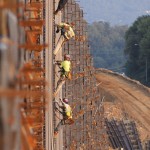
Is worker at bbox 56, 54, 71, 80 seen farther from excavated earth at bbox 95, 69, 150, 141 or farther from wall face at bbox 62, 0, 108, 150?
excavated earth at bbox 95, 69, 150, 141

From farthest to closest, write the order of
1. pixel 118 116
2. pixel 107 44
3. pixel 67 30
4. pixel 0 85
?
pixel 107 44 → pixel 118 116 → pixel 67 30 → pixel 0 85

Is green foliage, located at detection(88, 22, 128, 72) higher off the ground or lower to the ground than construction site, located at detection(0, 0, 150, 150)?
lower

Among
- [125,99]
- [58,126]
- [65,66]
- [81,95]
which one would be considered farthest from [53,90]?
[125,99]

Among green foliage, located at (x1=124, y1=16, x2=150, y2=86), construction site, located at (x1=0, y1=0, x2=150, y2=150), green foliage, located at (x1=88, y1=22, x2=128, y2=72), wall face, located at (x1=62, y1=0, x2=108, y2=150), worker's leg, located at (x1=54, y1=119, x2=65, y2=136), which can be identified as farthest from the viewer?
green foliage, located at (x1=88, y1=22, x2=128, y2=72)

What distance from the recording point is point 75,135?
2898 centimetres

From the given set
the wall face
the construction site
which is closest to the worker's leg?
the construction site

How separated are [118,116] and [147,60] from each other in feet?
76.6

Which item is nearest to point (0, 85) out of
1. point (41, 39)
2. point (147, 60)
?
point (41, 39)

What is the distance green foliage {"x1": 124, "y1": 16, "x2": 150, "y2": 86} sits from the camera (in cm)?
7144

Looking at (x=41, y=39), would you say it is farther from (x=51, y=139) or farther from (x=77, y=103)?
(x=77, y=103)

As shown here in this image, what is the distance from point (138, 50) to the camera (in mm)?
75500

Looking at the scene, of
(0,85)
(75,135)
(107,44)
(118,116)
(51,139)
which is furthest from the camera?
(107,44)

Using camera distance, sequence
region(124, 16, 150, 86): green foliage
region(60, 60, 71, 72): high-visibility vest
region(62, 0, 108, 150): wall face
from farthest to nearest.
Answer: region(124, 16, 150, 86): green foliage, region(62, 0, 108, 150): wall face, region(60, 60, 71, 72): high-visibility vest

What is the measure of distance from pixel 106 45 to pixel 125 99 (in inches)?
4063
